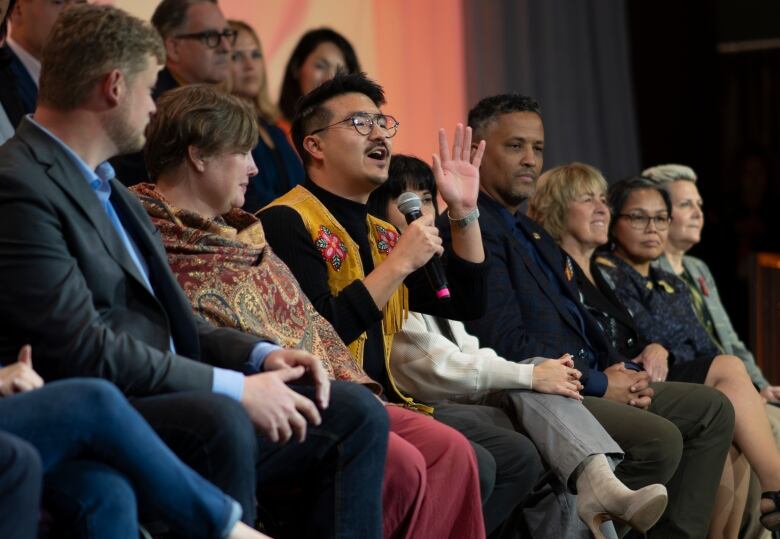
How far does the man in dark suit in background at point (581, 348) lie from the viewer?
3.26m

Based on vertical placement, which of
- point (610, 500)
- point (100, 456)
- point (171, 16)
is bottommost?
point (610, 500)

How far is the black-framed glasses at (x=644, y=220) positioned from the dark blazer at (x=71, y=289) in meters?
2.32

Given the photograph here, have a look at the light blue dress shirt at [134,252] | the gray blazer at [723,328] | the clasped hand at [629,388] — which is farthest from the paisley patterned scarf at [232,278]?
the gray blazer at [723,328]

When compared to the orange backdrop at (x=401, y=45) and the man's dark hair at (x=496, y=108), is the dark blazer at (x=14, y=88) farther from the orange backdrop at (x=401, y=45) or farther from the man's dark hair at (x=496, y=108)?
the orange backdrop at (x=401, y=45)

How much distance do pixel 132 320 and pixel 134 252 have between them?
0.51 feet

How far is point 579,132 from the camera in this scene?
243 inches

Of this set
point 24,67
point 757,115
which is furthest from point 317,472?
point 757,115

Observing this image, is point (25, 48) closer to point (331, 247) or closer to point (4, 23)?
point (4, 23)

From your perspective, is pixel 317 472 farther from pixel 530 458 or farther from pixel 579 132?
pixel 579 132

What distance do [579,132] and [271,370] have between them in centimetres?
418

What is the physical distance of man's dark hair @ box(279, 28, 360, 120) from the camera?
4504 mm

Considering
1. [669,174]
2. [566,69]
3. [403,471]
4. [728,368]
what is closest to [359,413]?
[403,471]

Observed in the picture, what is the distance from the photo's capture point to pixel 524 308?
136 inches

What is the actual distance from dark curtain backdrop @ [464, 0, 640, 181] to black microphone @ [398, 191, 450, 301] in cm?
278
